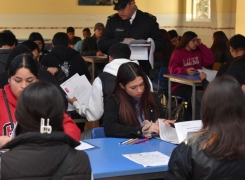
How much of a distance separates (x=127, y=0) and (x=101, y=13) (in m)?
7.69

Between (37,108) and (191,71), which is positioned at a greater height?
A: (37,108)

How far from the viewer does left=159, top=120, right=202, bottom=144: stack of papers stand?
3.32 meters

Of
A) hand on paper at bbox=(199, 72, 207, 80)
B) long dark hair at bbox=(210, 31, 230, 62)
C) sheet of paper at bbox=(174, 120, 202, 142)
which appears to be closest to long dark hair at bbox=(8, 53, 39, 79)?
sheet of paper at bbox=(174, 120, 202, 142)

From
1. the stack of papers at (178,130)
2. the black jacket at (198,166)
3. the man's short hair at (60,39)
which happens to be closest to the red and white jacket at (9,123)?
the stack of papers at (178,130)

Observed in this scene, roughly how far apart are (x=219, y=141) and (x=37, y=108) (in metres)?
0.93

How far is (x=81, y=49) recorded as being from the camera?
10703mm

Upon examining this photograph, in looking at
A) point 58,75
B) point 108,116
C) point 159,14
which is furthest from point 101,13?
point 108,116

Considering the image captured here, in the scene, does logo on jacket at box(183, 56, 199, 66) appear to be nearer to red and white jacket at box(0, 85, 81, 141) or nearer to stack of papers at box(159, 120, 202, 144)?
stack of papers at box(159, 120, 202, 144)

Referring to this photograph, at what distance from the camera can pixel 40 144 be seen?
2.12 meters

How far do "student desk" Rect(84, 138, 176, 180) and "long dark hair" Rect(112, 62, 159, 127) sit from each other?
10.2 inches

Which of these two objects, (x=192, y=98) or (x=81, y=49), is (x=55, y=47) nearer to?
(x=192, y=98)

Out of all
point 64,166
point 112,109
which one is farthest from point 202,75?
point 64,166

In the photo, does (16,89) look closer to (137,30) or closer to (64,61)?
(137,30)

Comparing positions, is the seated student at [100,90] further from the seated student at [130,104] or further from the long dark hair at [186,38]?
the long dark hair at [186,38]
